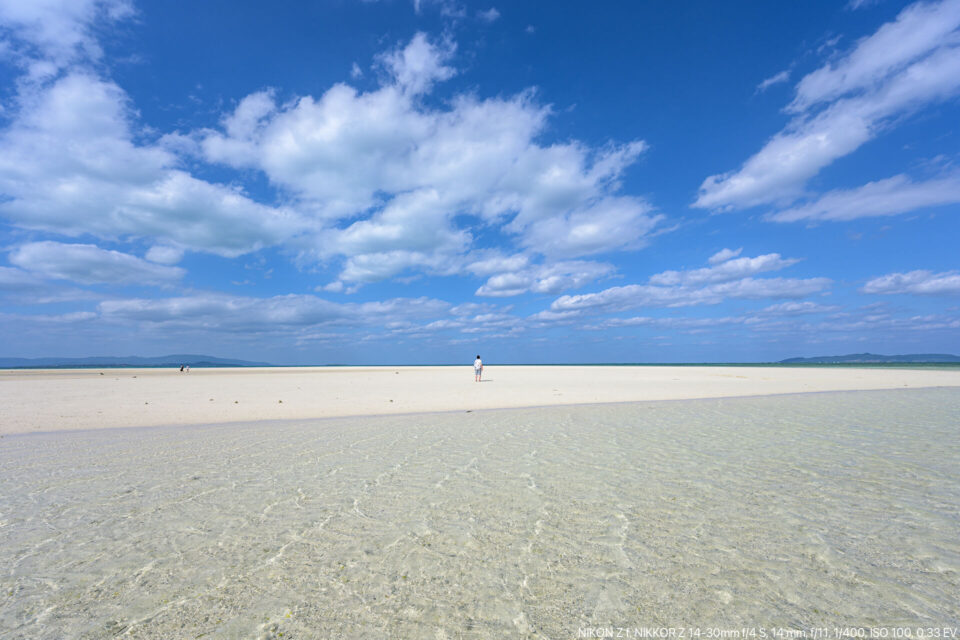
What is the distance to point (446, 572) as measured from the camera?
171 inches

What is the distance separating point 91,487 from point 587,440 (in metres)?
9.95

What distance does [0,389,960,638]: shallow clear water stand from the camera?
3.63 metres

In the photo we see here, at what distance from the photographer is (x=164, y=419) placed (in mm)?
15125

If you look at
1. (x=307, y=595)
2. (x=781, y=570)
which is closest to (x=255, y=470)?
(x=307, y=595)

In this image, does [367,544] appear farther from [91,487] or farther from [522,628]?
[91,487]

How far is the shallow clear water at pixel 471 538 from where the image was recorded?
363cm

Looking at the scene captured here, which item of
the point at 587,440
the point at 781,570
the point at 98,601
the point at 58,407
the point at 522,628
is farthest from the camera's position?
the point at 58,407

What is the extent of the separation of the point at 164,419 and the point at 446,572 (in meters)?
15.4

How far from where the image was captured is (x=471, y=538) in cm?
514

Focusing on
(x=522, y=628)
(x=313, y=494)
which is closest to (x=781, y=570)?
(x=522, y=628)

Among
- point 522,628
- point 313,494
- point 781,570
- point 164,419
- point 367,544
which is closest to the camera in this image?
point 522,628

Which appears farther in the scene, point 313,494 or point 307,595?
point 313,494

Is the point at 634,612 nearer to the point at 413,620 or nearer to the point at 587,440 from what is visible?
the point at 413,620

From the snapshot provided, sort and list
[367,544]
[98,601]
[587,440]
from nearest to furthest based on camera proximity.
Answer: [98,601] < [367,544] < [587,440]
